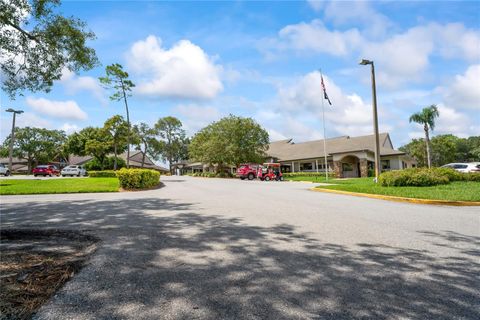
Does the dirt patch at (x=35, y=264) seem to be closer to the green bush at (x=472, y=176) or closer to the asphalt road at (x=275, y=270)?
→ the asphalt road at (x=275, y=270)

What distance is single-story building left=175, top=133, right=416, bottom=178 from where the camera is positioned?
35688mm

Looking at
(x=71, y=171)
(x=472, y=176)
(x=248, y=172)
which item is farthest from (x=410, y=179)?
(x=71, y=171)

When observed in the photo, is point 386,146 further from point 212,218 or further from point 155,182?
point 212,218

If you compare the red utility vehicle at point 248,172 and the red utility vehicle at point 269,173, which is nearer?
the red utility vehicle at point 269,173

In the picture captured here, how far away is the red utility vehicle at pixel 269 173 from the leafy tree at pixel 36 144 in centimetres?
6354

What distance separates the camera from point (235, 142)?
45.2 m

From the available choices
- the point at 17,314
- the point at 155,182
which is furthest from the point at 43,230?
the point at 155,182

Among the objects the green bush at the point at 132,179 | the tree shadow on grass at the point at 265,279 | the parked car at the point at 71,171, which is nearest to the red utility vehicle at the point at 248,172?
the green bush at the point at 132,179

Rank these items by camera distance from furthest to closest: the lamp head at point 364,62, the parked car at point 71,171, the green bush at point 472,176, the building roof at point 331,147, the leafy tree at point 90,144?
the leafy tree at point 90,144, the parked car at point 71,171, the building roof at point 331,147, the lamp head at point 364,62, the green bush at point 472,176

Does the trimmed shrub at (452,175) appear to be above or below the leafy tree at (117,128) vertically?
below

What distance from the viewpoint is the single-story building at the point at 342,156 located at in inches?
1405

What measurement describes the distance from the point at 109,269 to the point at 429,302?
3.61 meters

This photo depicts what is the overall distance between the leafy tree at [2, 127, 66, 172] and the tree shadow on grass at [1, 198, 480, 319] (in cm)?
8323

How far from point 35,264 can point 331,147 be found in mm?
41167
